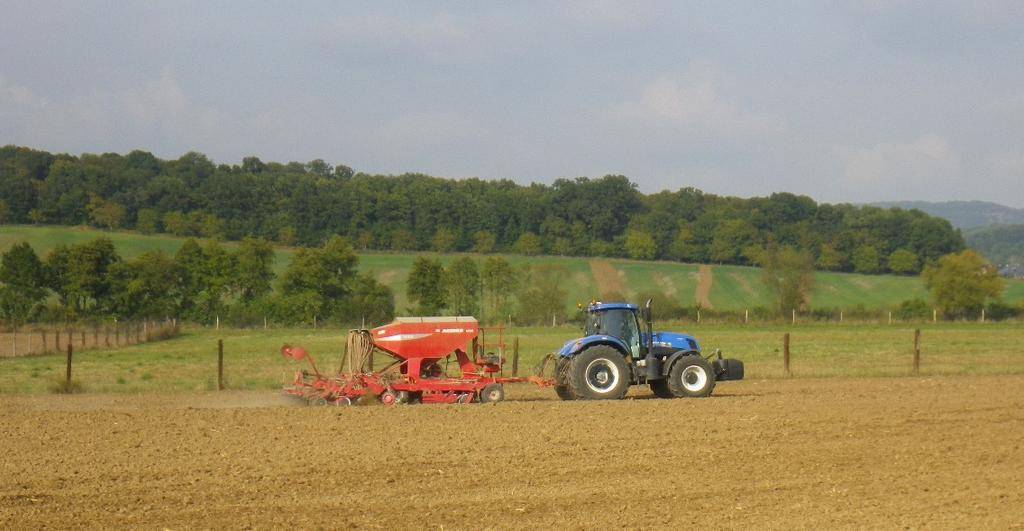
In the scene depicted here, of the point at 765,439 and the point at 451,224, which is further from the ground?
the point at 451,224

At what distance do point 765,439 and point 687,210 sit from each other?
99731 millimetres

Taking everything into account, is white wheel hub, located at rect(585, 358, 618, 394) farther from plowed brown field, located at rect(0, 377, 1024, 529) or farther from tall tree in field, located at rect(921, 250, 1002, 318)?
tall tree in field, located at rect(921, 250, 1002, 318)

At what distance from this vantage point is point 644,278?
93.8 m

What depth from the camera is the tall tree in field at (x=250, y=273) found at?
241 feet

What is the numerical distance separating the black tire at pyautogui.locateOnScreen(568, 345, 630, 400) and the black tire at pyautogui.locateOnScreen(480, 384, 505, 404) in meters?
1.25

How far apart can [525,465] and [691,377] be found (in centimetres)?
838

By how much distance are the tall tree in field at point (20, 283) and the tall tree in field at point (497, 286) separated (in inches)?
1053

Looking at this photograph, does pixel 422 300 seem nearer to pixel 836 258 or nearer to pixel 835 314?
pixel 835 314

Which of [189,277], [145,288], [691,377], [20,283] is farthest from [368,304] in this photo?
[691,377]

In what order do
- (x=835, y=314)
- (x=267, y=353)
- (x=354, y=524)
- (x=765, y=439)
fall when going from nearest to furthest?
(x=354, y=524) → (x=765, y=439) → (x=267, y=353) → (x=835, y=314)

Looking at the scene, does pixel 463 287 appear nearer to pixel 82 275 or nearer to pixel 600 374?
pixel 82 275

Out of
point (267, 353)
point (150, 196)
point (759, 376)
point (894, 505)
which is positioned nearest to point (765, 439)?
point (894, 505)

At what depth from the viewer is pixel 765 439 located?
572 inches

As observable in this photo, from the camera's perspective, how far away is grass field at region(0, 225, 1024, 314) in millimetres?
85812
